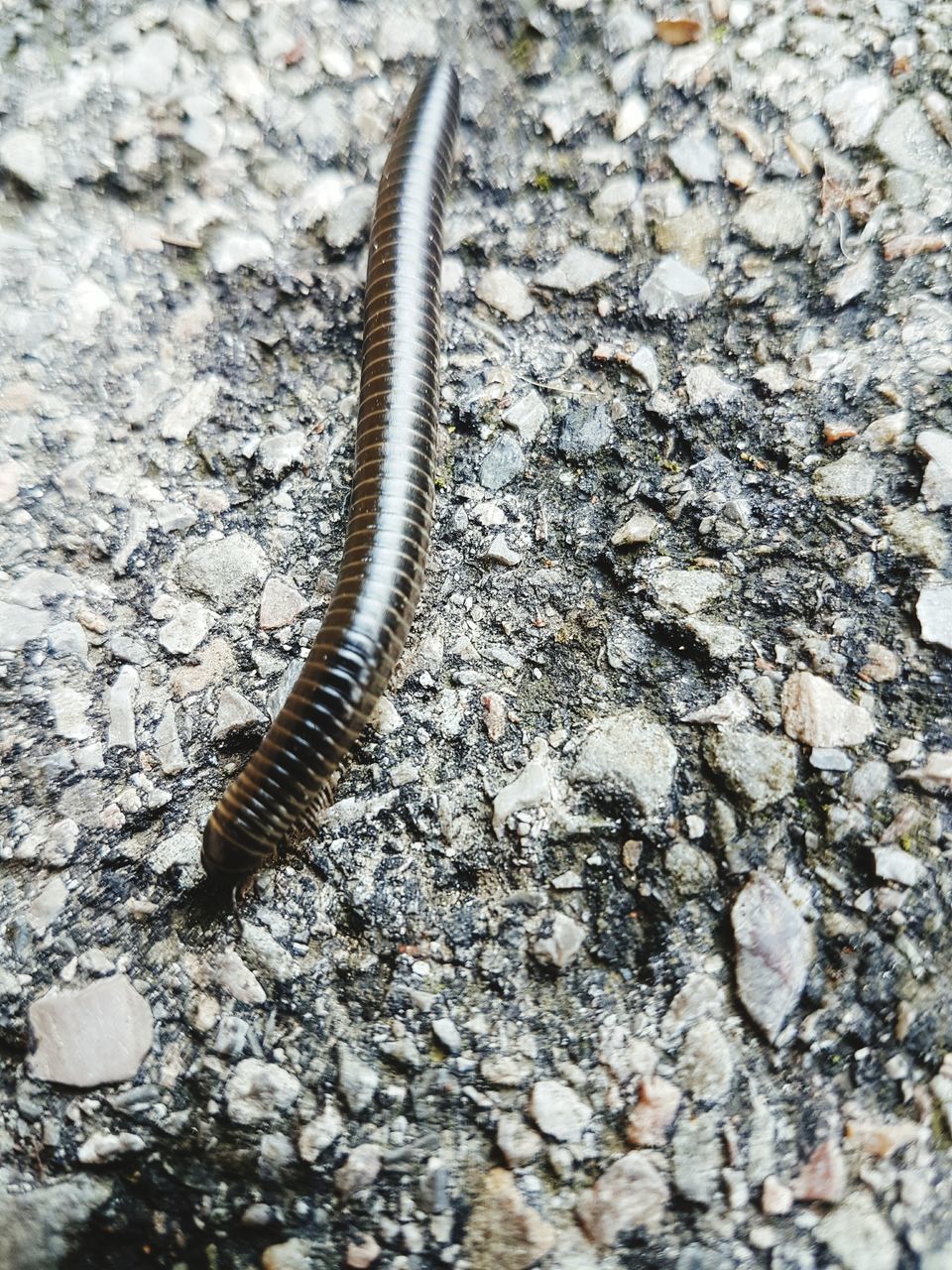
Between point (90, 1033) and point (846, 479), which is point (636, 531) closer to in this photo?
point (846, 479)

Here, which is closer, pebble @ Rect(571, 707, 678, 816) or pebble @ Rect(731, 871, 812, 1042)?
pebble @ Rect(731, 871, 812, 1042)

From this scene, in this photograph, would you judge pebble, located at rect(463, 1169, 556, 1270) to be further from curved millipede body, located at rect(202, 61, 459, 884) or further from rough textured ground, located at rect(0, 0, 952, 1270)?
curved millipede body, located at rect(202, 61, 459, 884)

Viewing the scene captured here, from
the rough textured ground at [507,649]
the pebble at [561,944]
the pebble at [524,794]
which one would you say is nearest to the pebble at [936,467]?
the rough textured ground at [507,649]

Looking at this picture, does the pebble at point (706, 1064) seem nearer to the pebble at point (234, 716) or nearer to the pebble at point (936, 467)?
the pebble at point (234, 716)

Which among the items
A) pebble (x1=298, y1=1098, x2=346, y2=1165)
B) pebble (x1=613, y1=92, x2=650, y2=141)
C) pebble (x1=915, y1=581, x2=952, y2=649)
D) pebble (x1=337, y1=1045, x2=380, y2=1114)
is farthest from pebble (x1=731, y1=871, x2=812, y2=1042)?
pebble (x1=613, y1=92, x2=650, y2=141)

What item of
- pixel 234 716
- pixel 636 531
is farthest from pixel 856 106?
pixel 234 716

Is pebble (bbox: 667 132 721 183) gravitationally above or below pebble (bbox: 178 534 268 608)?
above
